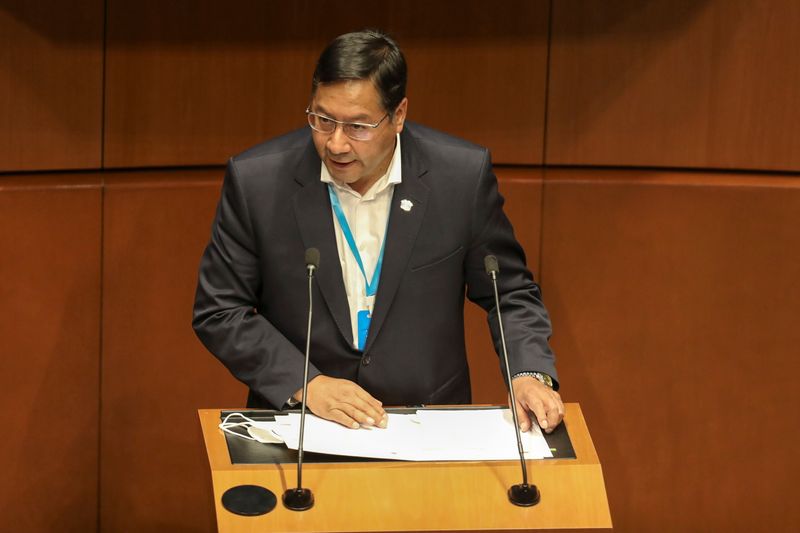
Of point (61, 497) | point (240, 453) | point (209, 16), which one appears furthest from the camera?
point (61, 497)

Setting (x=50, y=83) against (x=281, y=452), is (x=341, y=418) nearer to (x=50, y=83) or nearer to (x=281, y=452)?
(x=281, y=452)

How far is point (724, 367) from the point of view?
3939 millimetres

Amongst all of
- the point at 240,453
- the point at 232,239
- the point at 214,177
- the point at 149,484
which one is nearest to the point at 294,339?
the point at 232,239

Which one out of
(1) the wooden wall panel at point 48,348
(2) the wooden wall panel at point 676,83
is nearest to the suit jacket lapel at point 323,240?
(1) the wooden wall panel at point 48,348

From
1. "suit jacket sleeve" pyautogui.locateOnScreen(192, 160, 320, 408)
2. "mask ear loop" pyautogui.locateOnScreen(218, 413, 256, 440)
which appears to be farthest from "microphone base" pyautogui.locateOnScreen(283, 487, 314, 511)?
"suit jacket sleeve" pyautogui.locateOnScreen(192, 160, 320, 408)

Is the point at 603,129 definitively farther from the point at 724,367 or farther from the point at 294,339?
the point at 294,339

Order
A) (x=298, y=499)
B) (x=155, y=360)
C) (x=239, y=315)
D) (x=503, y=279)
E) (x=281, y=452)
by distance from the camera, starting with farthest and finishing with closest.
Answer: (x=155, y=360) < (x=503, y=279) < (x=239, y=315) < (x=281, y=452) < (x=298, y=499)

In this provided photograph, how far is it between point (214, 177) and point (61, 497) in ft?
3.46

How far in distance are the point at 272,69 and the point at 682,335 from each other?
148cm

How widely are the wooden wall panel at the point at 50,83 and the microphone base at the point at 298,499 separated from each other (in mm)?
1739

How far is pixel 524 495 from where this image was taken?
2.17 meters

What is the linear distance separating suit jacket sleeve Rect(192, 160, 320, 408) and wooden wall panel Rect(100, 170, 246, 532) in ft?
3.34

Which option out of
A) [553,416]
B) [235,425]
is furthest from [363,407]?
[553,416]

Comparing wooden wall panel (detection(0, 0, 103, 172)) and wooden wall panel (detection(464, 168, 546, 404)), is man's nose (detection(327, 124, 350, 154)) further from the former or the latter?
wooden wall panel (detection(464, 168, 546, 404))
